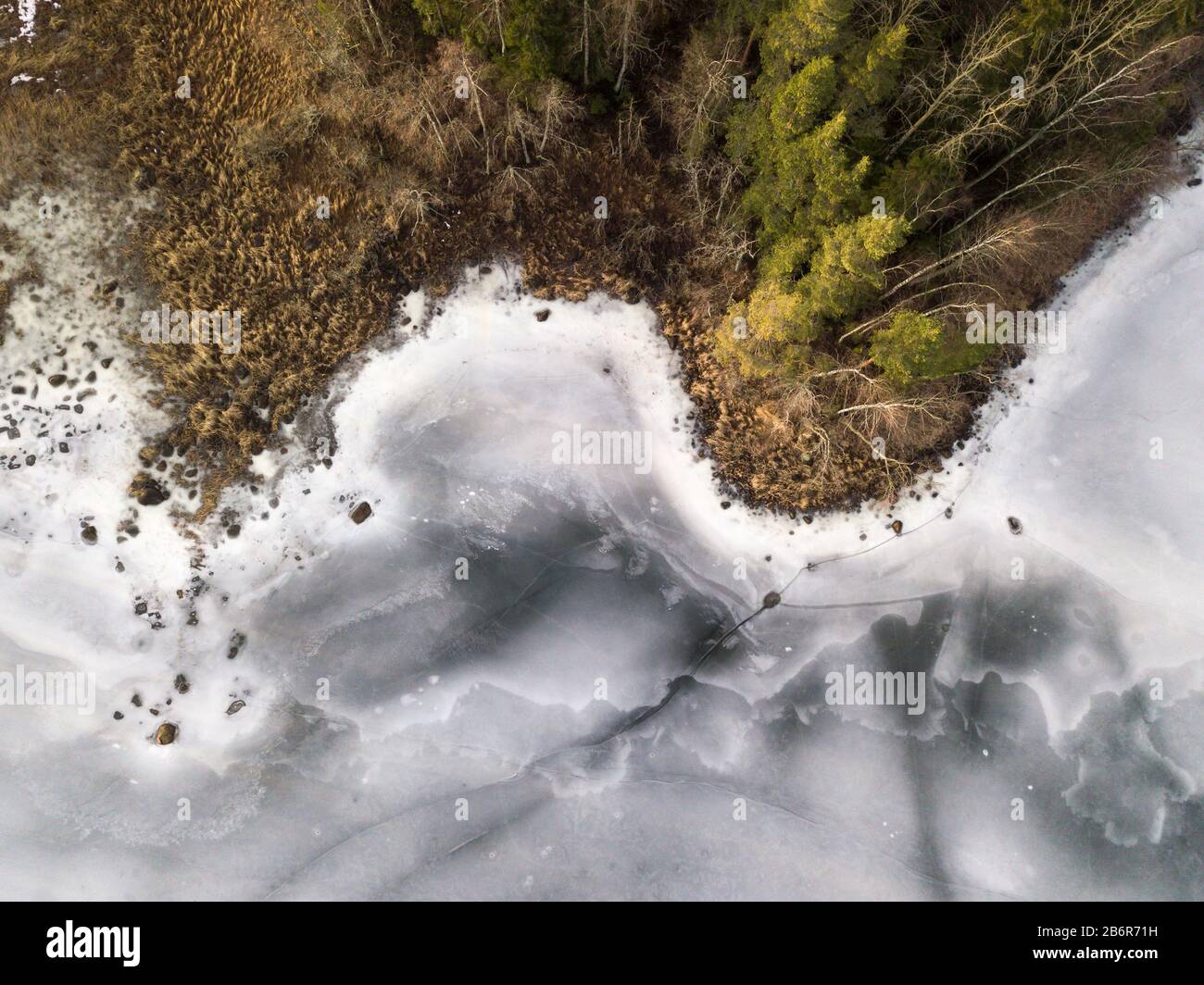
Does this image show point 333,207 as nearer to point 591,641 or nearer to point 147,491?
point 147,491

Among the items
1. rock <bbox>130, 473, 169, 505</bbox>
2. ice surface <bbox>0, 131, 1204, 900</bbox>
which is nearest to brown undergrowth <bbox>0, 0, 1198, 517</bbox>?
rock <bbox>130, 473, 169, 505</bbox>

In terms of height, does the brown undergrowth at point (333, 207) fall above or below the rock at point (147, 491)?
above

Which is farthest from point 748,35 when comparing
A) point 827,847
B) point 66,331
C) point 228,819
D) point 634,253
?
point 228,819

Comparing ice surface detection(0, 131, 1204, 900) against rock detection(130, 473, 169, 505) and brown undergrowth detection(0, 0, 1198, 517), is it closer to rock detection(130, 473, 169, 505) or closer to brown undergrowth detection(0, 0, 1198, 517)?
rock detection(130, 473, 169, 505)

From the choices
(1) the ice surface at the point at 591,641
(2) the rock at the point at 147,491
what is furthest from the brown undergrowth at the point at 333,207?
(1) the ice surface at the point at 591,641

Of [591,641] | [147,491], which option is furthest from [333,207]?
[591,641]

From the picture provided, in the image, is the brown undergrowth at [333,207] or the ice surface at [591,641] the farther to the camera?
the ice surface at [591,641]

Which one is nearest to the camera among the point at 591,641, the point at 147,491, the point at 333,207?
the point at 147,491

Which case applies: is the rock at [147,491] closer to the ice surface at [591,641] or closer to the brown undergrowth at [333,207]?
the brown undergrowth at [333,207]
